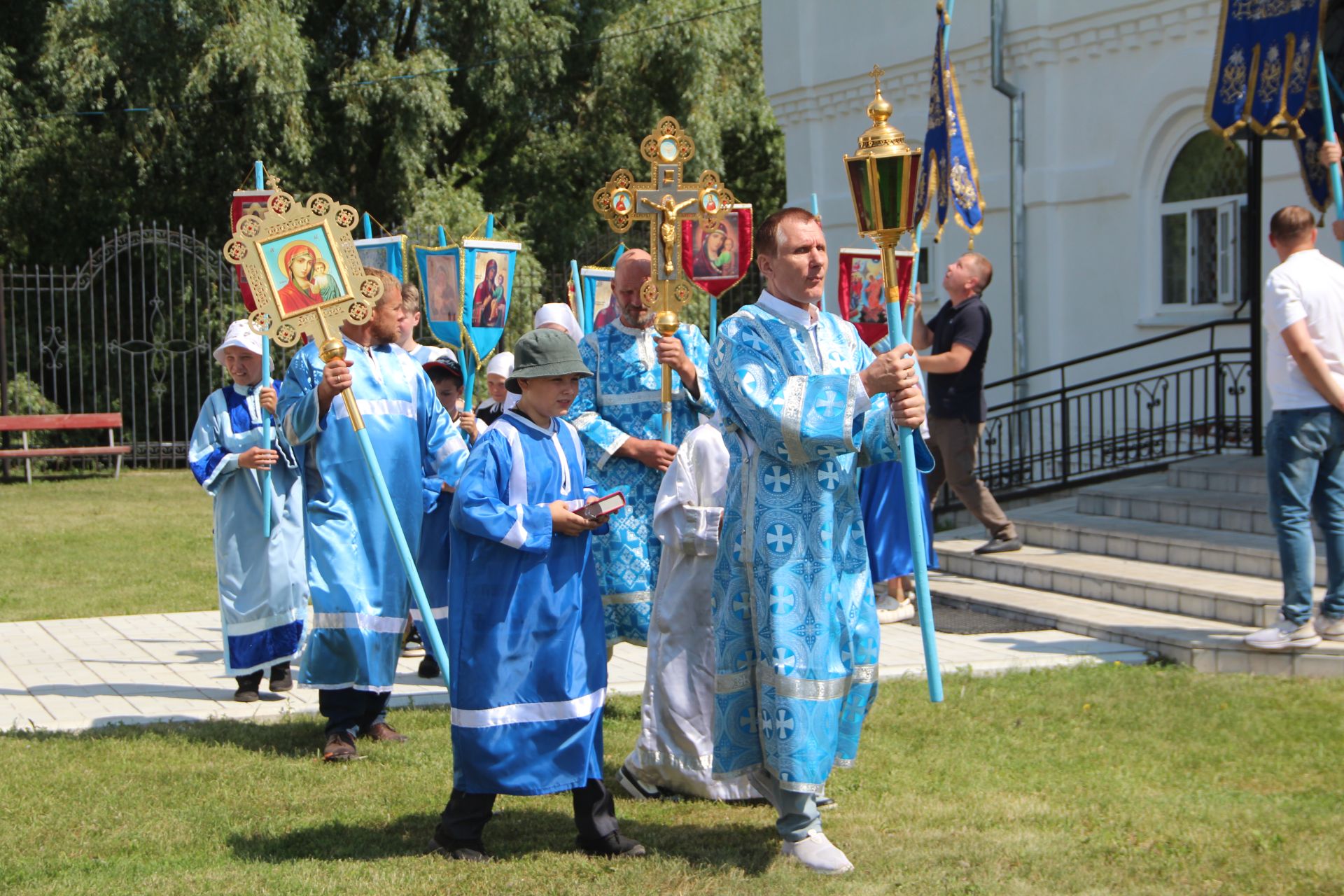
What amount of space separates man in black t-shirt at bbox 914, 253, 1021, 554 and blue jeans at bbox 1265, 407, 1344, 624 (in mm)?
2660

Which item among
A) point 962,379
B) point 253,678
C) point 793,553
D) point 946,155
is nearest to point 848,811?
point 793,553

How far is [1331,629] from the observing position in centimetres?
723

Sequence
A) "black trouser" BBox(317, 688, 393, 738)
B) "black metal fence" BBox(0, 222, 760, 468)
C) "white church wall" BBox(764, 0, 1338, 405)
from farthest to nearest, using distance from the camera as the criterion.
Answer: "black metal fence" BBox(0, 222, 760, 468), "white church wall" BBox(764, 0, 1338, 405), "black trouser" BBox(317, 688, 393, 738)

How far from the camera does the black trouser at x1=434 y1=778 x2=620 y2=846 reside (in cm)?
471

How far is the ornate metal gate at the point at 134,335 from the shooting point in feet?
66.2

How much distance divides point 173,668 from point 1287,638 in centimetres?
A: 559

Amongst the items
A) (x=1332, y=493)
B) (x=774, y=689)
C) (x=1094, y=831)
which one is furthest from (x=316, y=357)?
(x=1332, y=493)

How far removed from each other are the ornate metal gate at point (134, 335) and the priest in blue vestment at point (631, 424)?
14.2 metres

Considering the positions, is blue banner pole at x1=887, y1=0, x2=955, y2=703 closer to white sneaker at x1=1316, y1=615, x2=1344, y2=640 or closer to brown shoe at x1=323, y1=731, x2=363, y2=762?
brown shoe at x1=323, y1=731, x2=363, y2=762

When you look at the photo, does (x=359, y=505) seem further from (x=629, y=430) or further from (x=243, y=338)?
(x=243, y=338)

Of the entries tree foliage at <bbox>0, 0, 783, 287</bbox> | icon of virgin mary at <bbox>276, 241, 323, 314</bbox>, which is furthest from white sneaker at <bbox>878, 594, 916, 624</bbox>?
tree foliage at <bbox>0, 0, 783, 287</bbox>

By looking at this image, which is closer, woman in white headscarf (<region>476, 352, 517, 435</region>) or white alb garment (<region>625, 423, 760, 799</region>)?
white alb garment (<region>625, 423, 760, 799</region>)

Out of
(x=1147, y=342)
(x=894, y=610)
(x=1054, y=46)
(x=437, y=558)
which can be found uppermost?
(x=1054, y=46)

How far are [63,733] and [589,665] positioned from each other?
2954 mm
